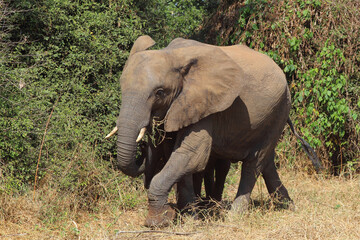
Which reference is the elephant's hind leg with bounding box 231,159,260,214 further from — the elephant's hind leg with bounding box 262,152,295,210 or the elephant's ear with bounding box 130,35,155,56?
the elephant's ear with bounding box 130,35,155,56

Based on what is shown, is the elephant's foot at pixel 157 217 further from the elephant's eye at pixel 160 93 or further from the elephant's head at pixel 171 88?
the elephant's eye at pixel 160 93

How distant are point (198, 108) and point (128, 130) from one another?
0.87 meters

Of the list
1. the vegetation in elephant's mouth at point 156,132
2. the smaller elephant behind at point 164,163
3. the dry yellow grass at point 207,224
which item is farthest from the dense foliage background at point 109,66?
the vegetation in elephant's mouth at point 156,132

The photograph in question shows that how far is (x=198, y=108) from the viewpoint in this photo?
18.4ft

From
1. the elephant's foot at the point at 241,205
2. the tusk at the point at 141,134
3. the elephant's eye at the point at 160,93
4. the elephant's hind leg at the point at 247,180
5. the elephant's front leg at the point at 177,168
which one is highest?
the elephant's eye at the point at 160,93

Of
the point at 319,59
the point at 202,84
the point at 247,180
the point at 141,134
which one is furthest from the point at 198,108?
the point at 319,59

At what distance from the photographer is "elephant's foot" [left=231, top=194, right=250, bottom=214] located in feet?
20.5

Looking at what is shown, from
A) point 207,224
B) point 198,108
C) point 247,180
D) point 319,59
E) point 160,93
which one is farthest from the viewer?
point 319,59

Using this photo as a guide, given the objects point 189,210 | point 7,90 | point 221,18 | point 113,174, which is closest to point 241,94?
point 189,210

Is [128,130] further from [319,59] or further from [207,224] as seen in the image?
[319,59]

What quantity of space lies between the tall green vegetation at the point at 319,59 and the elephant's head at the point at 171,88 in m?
3.92

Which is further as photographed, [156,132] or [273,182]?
[273,182]

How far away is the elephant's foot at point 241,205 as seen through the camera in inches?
246

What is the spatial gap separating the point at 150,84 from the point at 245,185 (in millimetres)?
1946
